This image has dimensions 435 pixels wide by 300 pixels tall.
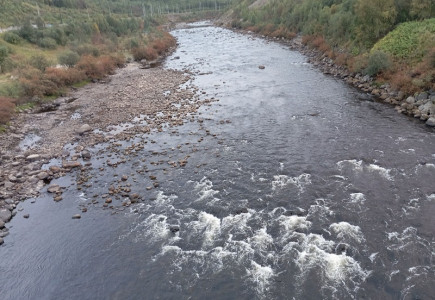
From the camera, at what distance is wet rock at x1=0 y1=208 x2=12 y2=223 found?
2723 cm

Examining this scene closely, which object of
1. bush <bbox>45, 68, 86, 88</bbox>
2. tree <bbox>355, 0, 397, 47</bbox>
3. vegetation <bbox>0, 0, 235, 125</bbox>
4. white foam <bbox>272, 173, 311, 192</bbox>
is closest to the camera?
white foam <bbox>272, 173, 311, 192</bbox>

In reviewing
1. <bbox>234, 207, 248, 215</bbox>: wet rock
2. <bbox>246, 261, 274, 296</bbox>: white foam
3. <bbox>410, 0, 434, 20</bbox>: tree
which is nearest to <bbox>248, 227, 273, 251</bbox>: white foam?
<bbox>246, 261, 274, 296</bbox>: white foam

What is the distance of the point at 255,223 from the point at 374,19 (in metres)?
52.9

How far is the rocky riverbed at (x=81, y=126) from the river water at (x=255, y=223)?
203cm

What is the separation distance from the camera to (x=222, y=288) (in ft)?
64.2

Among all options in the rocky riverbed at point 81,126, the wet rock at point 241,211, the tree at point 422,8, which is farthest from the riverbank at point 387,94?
the wet rock at point 241,211

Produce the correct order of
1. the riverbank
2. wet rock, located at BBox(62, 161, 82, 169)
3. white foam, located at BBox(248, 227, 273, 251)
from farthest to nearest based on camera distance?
the riverbank → wet rock, located at BBox(62, 161, 82, 169) → white foam, located at BBox(248, 227, 273, 251)

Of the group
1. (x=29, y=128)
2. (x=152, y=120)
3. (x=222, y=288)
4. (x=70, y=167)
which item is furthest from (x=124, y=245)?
(x=29, y=128)

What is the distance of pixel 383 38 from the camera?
5788 centimetres

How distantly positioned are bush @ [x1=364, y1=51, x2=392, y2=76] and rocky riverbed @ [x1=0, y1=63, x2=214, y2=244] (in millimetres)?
26863

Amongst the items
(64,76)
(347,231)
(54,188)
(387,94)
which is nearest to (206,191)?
(347,231)

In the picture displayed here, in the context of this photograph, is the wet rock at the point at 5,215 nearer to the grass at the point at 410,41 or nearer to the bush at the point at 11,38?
the grass at the point at 410,41

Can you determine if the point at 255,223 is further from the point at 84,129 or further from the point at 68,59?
the point at 68,59

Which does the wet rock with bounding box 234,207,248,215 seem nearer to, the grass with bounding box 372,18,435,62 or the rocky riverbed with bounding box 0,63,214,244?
the rocky riverbed with bounding box 0,63,214,244
